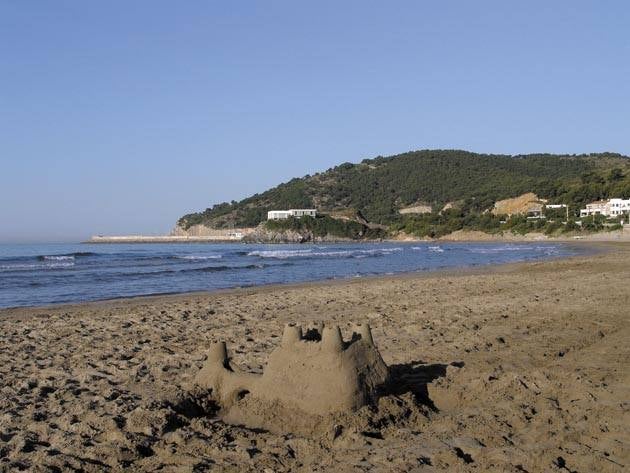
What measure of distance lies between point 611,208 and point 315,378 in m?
103

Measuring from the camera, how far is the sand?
4508 mm

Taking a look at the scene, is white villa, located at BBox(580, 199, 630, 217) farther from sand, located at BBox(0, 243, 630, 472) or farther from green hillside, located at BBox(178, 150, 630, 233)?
→ sand, located at BBox(0, 243, 630, 472)

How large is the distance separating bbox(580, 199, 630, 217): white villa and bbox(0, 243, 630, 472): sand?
9143 cm

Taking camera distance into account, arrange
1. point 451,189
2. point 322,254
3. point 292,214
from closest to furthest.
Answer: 1. point 322,254
2. point 292,214
3. point 451,189

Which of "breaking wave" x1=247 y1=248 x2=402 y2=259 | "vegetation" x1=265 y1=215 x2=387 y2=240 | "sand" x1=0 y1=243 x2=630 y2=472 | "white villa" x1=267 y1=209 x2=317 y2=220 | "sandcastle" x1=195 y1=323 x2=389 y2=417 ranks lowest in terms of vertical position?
"breaking wave" x1=247 y1=248 x2=402 y2=259

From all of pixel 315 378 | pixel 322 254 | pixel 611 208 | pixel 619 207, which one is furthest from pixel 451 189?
pixel 315 378

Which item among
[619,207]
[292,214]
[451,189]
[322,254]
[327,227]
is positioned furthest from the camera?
[451,189]

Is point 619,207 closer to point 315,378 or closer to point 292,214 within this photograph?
point 292,214

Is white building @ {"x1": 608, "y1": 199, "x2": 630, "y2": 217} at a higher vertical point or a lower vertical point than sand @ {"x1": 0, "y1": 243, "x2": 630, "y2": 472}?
higher

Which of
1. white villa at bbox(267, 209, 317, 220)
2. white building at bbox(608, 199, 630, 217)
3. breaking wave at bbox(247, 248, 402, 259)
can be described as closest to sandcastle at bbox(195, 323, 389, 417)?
breaking wave at bbox(247, 248, 402, 259)

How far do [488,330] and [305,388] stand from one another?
6129 mm

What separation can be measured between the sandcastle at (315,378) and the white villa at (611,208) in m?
98.9

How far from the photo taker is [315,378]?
530 cm

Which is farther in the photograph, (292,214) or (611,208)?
(292,214)
